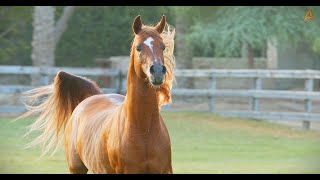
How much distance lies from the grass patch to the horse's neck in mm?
3250

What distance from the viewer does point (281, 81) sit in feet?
71.7

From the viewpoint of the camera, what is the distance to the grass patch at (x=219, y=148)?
8508mm

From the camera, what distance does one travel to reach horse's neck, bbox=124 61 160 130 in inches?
187

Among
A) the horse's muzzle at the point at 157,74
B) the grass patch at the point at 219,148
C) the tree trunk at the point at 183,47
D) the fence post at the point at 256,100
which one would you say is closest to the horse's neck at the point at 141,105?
the horse's muzzle at the point at 157,74

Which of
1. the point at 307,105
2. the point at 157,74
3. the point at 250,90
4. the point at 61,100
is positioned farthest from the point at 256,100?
the point at 157,74

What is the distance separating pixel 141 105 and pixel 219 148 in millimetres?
5863

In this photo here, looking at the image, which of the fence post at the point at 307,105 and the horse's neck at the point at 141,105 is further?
the fence post at the point at 307,105

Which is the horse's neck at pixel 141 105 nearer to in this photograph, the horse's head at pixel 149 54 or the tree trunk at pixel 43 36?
the horse's head at pixel 149 54

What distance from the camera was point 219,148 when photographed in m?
10.5

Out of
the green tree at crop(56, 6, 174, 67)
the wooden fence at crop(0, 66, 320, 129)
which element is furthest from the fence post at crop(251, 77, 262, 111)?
the green tree at crop(56, 6, 174, 67)

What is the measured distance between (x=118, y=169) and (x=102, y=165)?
0.37 metres

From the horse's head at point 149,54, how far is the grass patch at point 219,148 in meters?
3.40

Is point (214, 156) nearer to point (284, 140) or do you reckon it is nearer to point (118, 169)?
point (284, 140)
